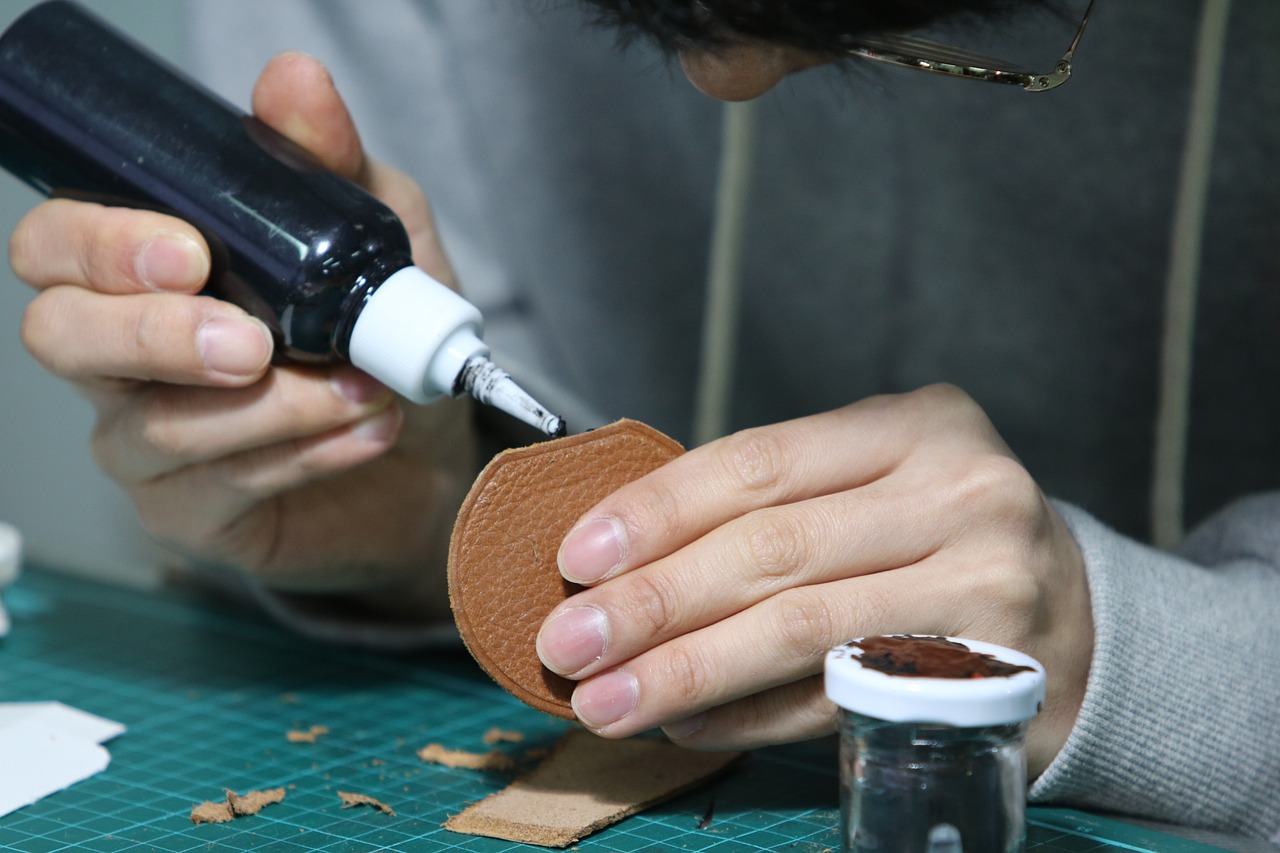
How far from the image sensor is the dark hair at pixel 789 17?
0.47 meters

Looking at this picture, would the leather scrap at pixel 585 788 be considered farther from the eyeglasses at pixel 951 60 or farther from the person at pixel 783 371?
the eyeglasses at pixel 951 60

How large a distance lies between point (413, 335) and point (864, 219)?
0.65 metres

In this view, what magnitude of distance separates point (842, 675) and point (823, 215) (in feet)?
2.55

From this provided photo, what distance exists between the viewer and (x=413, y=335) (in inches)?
A: 23.7

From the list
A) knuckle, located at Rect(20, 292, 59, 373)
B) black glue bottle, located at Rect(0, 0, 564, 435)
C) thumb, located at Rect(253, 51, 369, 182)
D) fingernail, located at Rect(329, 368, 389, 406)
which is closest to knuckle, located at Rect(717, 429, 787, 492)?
black glue bottle, located at Rect(0, 0, 564, 435)

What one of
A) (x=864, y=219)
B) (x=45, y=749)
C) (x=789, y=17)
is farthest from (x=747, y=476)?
(x=864, y=219)

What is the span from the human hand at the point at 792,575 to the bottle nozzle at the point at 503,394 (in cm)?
7

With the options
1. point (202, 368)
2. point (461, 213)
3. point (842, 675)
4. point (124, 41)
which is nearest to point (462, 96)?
point (461, 213)

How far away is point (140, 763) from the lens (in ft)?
2.18

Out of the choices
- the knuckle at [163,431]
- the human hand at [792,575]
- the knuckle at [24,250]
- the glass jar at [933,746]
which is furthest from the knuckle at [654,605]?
the knuckle at [24,250]

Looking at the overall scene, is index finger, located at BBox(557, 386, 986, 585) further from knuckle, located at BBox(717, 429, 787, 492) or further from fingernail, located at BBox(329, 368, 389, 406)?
fingernail, located at BBox(329, 368, 389, 406)

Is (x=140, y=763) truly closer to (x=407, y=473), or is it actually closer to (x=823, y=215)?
(x=407, y=473)

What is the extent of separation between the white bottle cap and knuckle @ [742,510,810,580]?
0.62 feet

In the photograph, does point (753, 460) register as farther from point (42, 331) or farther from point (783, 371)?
point (783, 371)
